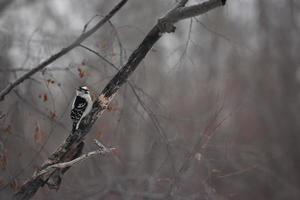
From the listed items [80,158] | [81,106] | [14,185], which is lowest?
[14,185]

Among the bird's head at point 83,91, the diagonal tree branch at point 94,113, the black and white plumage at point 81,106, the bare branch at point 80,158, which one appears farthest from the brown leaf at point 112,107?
the bird's head at point 83,91

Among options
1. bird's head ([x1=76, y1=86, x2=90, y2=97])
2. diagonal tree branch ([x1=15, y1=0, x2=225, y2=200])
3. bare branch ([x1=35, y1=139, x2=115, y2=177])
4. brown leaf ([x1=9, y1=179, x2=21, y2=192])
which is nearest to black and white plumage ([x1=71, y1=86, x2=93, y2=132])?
bird's head ([x1=76, y1=86, x2=90, y2=97])

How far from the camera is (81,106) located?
626 cm

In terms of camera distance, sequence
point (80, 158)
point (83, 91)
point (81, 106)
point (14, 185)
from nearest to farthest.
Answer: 1. point (80, 158)
2. point (14, 185)
3. point (81, 106)
4. point (83, 91)

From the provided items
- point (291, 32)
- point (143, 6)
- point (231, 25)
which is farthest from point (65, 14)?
point (291, 32)

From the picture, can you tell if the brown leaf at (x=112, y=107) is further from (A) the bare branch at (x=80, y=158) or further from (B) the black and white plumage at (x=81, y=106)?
(A) the bare branch at (x=80, y=158)

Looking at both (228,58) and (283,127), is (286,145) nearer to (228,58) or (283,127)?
Answer: (283,127)

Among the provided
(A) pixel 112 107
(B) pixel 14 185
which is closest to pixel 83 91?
(A) pixel 112 107

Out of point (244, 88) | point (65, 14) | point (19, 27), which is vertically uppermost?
point (65, 14)

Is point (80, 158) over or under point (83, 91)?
under

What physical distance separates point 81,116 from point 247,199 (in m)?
10.5

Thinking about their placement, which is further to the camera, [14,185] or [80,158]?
[14,185]

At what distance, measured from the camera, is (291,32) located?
1670 centimetres

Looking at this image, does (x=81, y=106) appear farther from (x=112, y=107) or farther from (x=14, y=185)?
(x=14, y=185)
